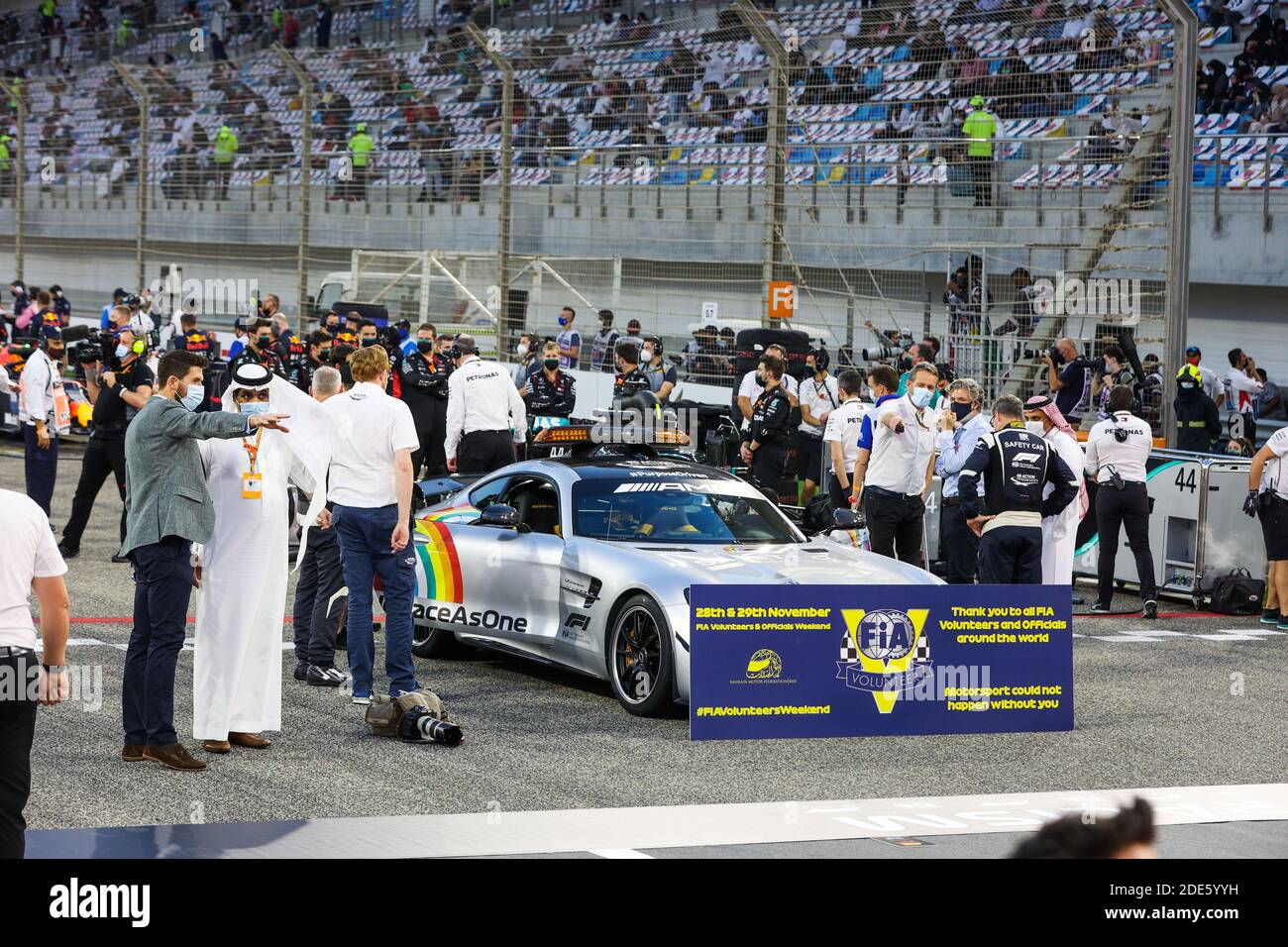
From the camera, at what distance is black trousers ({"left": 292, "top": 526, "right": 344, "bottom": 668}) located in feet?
32.1

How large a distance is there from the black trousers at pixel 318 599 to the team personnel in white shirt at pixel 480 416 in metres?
4.99

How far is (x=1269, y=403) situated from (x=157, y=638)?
1783cm

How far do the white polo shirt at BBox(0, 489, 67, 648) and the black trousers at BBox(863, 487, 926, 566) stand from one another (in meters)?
8.06

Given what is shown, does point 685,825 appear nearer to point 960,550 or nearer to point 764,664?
point 764,664

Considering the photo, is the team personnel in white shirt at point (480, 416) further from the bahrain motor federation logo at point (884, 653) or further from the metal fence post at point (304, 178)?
the metal fence post at point (304, 178)

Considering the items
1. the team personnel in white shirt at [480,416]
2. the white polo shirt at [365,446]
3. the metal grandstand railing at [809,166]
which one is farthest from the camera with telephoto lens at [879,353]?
the white polo shirt at [365,446]

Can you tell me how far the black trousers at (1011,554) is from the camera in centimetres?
1102

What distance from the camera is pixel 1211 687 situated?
10.7m

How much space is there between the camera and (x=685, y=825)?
684 centimetres

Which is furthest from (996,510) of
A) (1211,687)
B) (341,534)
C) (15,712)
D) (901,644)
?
(15,712)
